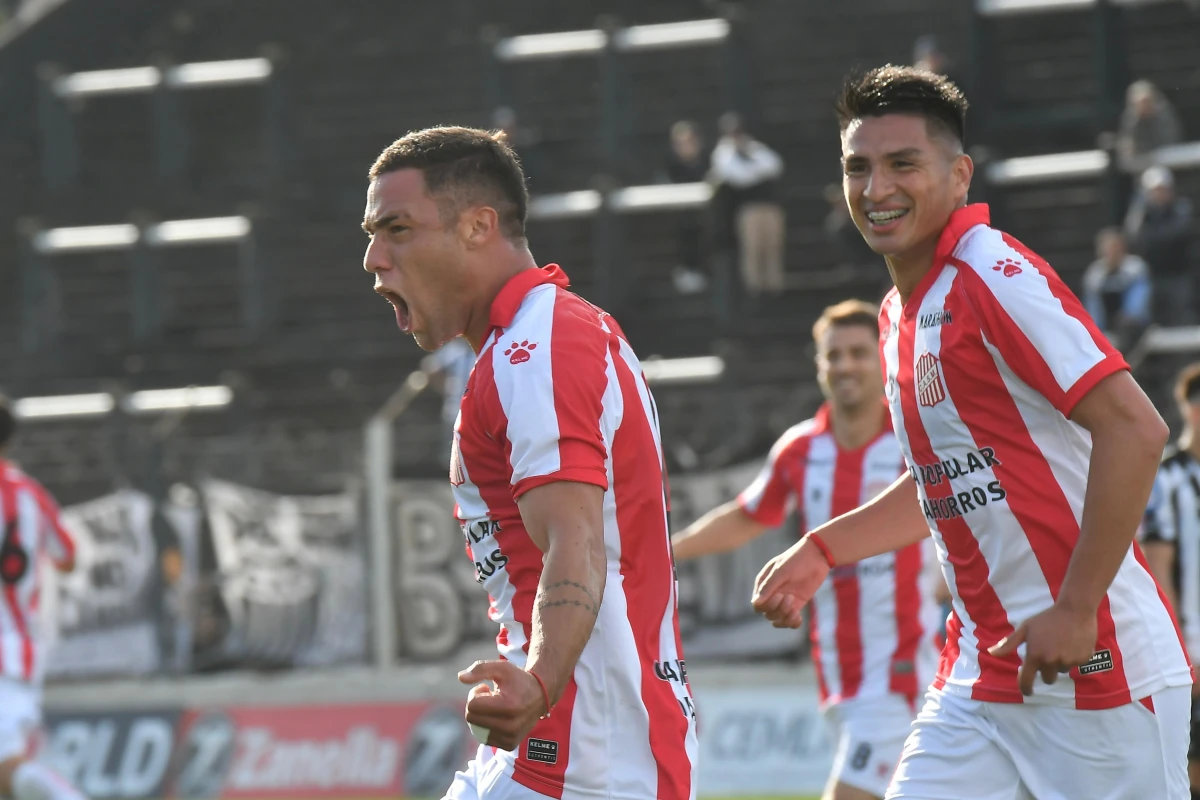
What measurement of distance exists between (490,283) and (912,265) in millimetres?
1134

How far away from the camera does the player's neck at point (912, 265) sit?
441 cm

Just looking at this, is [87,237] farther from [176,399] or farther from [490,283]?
[490,283]

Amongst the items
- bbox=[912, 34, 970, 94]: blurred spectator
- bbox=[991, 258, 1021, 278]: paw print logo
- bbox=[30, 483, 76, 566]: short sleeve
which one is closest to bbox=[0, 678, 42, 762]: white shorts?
bbox=[30, 483, 76, 566]: short sleeve

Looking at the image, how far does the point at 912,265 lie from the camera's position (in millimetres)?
4438

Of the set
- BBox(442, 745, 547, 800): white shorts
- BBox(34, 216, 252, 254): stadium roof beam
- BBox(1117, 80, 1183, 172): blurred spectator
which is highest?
BBox(1117, 80, 1183, 172): blurred spectator

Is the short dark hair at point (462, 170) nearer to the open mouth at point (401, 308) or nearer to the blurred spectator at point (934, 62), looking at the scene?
the open mouth at point (401, 308)

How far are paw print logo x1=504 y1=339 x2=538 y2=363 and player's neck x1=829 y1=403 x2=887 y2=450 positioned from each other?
4.27m

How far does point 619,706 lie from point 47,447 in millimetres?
14162

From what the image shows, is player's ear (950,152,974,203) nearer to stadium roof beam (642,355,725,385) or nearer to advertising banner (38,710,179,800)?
stadium roof beam (642,355,725,385)

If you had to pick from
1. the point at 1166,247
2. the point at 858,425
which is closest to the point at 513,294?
the point at 858,425

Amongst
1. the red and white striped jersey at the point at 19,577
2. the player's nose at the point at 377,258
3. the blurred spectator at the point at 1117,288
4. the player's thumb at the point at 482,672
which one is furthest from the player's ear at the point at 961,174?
the blurred spectator at the point at 1117,288

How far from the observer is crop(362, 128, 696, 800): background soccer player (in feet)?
11.5

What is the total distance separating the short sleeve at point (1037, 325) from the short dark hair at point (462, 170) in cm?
105

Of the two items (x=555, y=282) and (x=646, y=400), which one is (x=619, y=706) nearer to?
(x=646, y=400)
